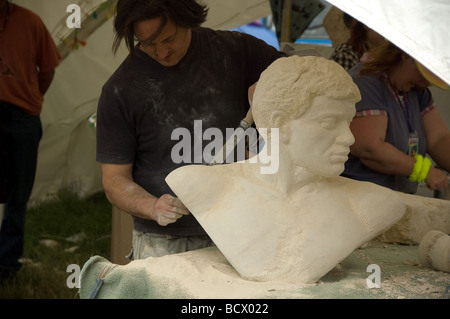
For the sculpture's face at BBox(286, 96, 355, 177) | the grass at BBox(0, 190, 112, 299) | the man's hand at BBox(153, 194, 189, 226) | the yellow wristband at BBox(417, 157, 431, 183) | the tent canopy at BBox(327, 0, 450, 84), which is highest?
the tent canopy at BBox(327, 0, 450, 84)

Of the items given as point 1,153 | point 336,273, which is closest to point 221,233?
point 336,273

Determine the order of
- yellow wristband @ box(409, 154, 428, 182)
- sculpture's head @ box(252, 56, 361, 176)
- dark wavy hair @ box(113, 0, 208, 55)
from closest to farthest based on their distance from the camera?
sculpture's head @ box(252, 56, 361, 176) → dark wavy hair @ box(113, 0, 208, 55) → yellow wristband @ box(409, 154, 428, 182)

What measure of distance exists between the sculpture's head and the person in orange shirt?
6.92 ft

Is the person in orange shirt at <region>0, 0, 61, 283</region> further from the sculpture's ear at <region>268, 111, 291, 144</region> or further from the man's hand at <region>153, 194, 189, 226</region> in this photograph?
the sculpture's ear at <region>268, 111, 291, 144</region>

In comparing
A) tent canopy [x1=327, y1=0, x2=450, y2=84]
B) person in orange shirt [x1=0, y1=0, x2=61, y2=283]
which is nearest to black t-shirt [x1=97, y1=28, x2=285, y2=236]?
tent canopy [x1=327, y1=0, x2=450, y2=84]

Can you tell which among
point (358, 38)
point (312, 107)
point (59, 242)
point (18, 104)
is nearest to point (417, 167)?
point (358, 38)

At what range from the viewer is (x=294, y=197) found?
2.45 m

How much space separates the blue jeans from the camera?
413 cm

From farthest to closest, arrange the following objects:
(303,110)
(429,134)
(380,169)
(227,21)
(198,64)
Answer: (227,21)
(429,134)
(380,169)
(198,64)
(303,110)

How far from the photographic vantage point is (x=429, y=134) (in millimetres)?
3428

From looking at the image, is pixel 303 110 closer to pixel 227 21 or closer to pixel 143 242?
pixel 143 242

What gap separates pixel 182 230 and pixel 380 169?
103 centimetres

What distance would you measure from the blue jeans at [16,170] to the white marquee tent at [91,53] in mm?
588

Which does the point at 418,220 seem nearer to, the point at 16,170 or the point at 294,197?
the point at 294,197
